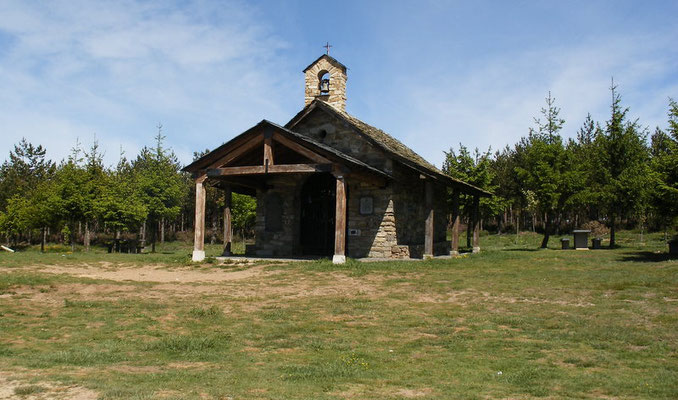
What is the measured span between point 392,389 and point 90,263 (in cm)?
1562

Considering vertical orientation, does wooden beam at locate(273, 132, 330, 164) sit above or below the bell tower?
below

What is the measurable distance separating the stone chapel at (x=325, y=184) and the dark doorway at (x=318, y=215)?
0.13 feet

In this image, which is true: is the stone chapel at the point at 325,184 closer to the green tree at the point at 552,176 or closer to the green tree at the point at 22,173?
the green tree at the point at 552,176

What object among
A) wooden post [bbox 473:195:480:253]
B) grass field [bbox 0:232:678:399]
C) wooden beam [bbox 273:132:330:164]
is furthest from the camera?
wooden post [bbox 473:195:480:253]

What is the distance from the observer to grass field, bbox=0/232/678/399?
530 cm

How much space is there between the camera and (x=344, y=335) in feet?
25.9

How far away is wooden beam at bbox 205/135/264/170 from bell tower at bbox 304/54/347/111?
4647 mm

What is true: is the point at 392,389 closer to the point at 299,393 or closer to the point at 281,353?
the point at 299,393

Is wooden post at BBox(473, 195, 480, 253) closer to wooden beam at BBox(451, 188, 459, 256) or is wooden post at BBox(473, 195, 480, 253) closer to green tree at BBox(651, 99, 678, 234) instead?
wooden beam at BBox(451, 188, 459, 256)

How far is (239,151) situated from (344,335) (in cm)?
1150

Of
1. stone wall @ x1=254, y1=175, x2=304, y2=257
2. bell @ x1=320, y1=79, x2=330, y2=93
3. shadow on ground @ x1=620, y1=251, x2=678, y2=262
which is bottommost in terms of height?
shadow on ground @ x1=620, y1=251, x2=678, y2=262

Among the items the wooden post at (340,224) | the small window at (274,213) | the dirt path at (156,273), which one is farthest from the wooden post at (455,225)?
the dirt path at (156,273)

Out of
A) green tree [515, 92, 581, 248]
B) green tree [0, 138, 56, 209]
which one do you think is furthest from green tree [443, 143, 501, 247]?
green tree [0, 138, 56, 209]

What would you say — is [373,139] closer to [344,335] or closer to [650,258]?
[650,258]
